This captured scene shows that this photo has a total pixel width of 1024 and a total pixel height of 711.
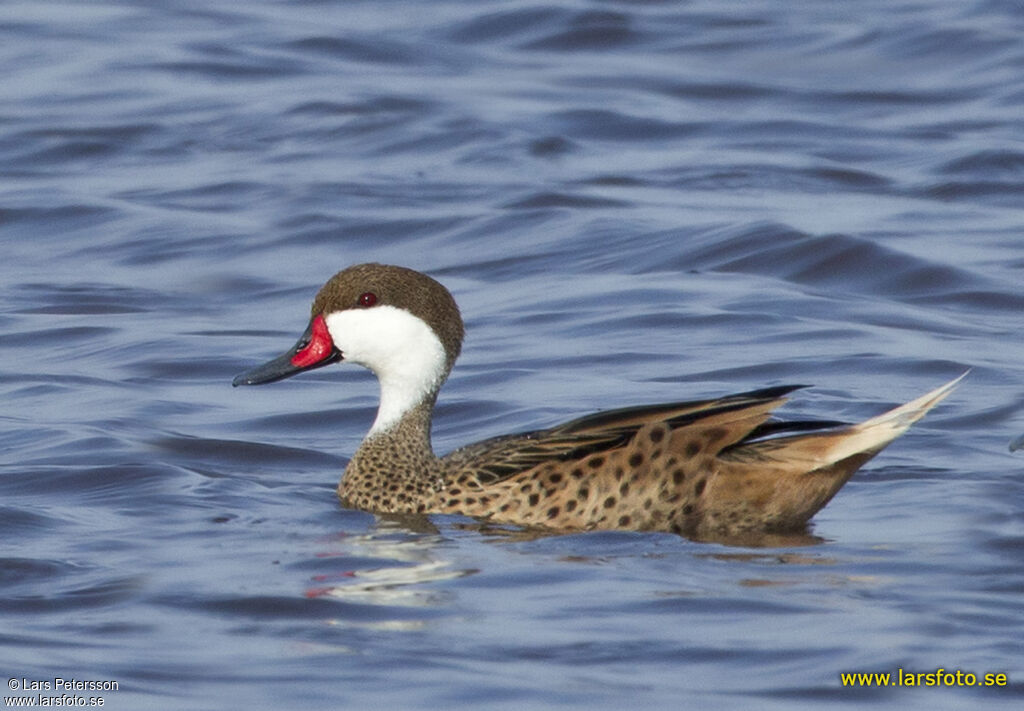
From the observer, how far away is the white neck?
29.0 feet

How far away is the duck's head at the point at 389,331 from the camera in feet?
29.1

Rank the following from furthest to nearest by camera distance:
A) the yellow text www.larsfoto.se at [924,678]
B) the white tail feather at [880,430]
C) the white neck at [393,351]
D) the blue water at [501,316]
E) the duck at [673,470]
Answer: the white neck at [393,351] → the duck at [673,470] → the white tail feather at [880,430] → the blue water at [501,316] → the yellow text www.larsfoto.se at [924,678]

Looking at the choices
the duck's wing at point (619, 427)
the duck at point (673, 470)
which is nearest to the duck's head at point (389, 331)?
the duck at point (673, 470)

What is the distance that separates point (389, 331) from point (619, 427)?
1.10 m

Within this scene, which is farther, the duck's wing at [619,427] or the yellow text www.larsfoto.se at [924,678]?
the duck's wing at [619,427]

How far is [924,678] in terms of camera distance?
6387 millimetres

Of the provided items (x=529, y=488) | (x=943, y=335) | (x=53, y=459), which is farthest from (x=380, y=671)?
(x=943, y=335)

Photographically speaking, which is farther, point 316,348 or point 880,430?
point 316,348

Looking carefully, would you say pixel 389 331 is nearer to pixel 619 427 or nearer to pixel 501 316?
pixel 619 427

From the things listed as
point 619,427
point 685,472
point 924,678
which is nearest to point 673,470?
Answer: point 685,472

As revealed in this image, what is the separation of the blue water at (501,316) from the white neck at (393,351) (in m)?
0.51

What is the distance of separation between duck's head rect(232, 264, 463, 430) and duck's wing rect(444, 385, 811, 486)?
0.67 m

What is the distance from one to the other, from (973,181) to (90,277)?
593 centimetres

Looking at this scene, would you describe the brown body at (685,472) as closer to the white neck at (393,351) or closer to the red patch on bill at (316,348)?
the white neck at (393,351)
